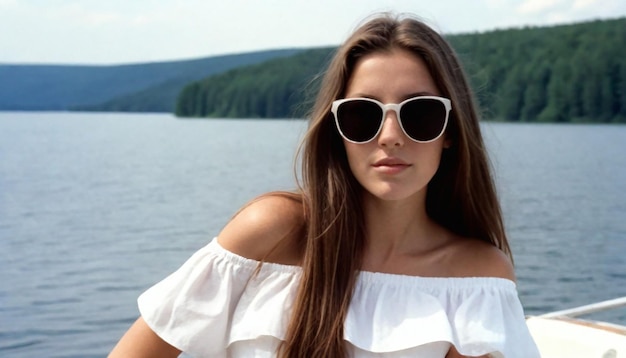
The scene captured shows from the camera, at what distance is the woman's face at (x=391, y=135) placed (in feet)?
5.70

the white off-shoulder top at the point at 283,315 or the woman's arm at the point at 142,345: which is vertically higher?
the white off-shoulder top at the point at 283,315

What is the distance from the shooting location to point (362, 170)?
178 cm

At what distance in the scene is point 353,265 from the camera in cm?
182

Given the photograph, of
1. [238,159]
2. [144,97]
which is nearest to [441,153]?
[238,159]

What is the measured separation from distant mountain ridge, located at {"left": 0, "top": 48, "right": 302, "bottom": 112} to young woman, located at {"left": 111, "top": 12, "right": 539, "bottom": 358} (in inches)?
2844

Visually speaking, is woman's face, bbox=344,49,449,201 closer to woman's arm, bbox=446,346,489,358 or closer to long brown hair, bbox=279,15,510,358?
long brown hair, bbox=279,15,510,358

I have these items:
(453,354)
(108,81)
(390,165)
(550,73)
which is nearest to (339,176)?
(390,165)

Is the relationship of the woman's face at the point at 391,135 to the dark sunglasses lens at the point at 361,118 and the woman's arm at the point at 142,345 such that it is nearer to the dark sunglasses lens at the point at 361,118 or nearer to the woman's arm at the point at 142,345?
the dark sunglasses lens at the point at 361,118

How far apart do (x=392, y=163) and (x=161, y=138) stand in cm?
5202

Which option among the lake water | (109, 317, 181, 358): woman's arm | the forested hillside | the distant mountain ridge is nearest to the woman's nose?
the lake water

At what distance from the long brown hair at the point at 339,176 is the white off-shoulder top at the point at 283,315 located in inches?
1.5

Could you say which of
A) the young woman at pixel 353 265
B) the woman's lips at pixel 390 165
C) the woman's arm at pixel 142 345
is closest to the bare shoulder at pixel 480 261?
the young woman at pixel 353 265

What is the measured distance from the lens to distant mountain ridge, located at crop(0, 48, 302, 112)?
7775cm

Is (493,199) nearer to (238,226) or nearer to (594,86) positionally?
(238,226)
